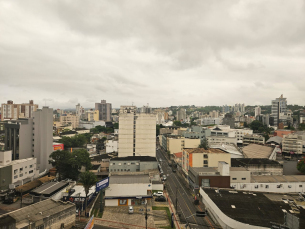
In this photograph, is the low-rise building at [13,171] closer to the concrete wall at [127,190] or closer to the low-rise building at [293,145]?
the concrete wall at [127,190]

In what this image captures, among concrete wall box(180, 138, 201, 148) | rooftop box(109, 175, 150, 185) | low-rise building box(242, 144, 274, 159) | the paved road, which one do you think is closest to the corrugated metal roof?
rooftop box(109, 175, 150, 185)

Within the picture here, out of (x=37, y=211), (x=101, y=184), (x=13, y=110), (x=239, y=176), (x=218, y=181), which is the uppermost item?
(x=13, y=110)

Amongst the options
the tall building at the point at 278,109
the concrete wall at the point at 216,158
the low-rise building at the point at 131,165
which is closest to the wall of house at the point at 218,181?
the concrete wall at the point at 216,158

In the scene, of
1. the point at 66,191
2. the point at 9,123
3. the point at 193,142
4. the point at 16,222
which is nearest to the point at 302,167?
the point at 193,142

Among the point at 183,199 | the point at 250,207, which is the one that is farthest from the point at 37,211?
the point at 250,207

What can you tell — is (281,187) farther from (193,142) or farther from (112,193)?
(193,142)

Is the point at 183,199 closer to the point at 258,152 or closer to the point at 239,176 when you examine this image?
the point at 239,176
